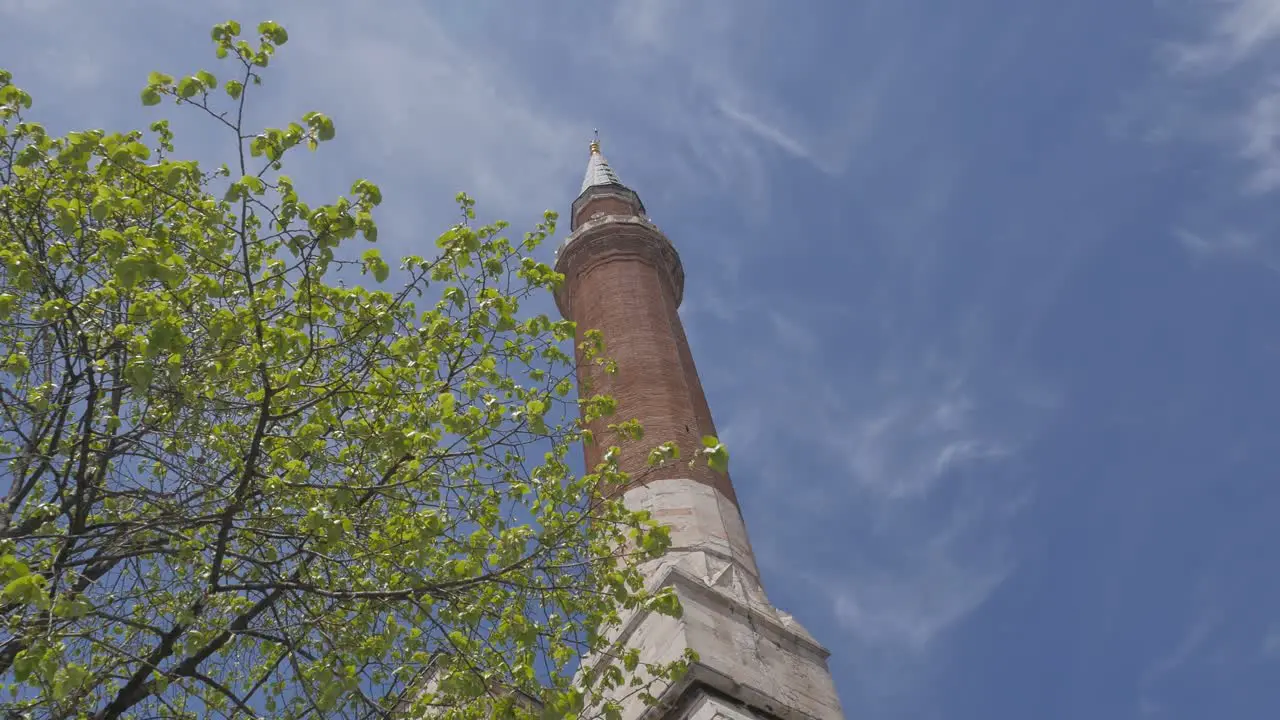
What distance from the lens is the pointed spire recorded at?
A: 1845cm

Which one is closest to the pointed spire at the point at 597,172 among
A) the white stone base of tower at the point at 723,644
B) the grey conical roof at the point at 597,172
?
the grey conical roof at the point at 597,172

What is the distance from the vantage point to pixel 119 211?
20.2 ft

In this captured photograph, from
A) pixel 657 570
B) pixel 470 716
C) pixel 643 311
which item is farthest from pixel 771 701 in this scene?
pixel 643 311

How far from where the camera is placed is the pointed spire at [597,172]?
1845 cm

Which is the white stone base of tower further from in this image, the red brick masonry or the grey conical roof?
the grey conical roof

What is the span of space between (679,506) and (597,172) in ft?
33.6

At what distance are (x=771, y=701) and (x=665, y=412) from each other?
4.29 metres

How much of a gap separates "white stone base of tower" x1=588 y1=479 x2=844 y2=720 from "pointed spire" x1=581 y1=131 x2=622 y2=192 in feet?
32.0

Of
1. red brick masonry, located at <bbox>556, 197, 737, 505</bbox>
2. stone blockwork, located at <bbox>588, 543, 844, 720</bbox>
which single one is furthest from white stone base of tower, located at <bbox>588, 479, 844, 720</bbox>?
red brick masonry, located at <bbox>556, 197, 737, 505</bbox>

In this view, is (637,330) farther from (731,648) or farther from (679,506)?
(731,648)

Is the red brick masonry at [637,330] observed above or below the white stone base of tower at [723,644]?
above

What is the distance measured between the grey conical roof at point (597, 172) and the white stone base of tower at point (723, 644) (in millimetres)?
9734

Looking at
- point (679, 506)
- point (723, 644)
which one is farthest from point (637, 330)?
point (723, 644)

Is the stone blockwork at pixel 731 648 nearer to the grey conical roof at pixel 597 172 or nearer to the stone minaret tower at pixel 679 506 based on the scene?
the stone minaret tower at pixel 679 506
